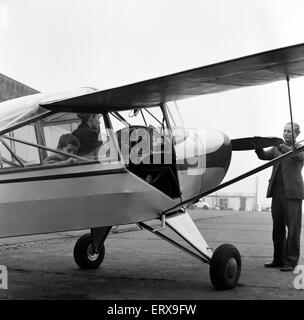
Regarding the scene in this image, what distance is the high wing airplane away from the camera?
4445mm

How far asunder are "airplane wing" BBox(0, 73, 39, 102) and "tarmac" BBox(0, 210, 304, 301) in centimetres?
1744

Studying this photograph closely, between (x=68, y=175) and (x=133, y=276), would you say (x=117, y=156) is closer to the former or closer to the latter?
(x=68, y=175)

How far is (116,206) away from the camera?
502 centimetres

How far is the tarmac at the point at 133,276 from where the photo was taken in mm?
5465

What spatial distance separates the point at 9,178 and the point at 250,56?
2.21m

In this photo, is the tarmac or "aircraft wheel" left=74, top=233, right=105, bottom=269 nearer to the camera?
the tarmac

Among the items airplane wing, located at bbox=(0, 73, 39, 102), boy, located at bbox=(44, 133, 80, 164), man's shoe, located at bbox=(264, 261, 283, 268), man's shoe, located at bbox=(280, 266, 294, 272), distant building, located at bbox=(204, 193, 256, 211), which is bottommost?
man's shoe, located at bbox=(264, 261, 283, 268)

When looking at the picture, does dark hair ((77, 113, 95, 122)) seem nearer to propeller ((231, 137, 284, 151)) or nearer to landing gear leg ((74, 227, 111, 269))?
propeller ((231, 137, 284, 151))

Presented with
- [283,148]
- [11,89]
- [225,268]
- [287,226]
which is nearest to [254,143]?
[283,148]

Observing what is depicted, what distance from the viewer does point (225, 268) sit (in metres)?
5.71

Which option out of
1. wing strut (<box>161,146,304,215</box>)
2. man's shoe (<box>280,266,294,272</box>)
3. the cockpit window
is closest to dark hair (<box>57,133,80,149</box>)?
the cockpit window

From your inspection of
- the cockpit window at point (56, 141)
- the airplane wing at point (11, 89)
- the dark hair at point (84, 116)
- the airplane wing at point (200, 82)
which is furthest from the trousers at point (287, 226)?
the airplane wing at point (11, 89)

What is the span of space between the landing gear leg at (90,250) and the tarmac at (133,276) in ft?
0.40

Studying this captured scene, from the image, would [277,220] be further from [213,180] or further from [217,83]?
[217,83]
